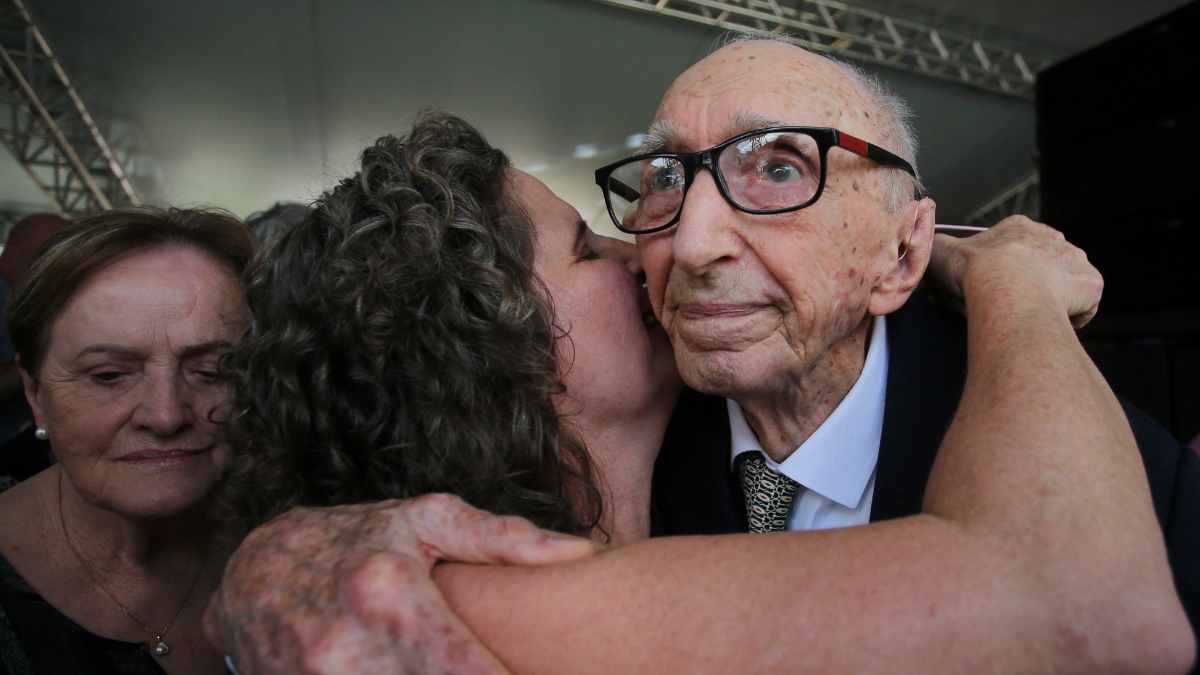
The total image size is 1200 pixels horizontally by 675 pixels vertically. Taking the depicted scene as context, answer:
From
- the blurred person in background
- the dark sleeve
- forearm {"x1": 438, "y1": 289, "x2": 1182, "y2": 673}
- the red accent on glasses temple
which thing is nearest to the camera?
forearm {"x1": 438, "y1": 289, "x2": 1182, "y2": 673}

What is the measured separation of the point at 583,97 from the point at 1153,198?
4220mm

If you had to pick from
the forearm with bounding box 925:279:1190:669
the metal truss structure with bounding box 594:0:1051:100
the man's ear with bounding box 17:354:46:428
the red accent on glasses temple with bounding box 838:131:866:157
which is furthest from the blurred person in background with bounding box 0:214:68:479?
the metal truss structure with bounding box 594:0:1051:100

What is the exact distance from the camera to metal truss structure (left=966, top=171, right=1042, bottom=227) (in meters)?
8.79

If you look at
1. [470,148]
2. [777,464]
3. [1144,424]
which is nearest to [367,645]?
[777,464]

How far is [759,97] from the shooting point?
1256mm

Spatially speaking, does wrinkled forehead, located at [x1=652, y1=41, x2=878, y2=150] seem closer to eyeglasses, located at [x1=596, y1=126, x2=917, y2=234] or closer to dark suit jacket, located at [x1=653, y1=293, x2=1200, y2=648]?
eyeglasses, located at [x1=596, y1=126, x2=917, y2=234]

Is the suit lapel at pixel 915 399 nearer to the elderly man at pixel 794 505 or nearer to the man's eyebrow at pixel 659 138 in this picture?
the elderly man at pixel 794 505

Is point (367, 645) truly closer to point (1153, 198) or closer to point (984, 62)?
point (1153, 198)

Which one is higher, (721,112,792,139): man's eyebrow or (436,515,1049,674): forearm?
(721,112,792,139): man's eyebrow

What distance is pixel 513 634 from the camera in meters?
0.84

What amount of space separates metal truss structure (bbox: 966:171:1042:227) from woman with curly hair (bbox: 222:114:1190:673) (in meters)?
8.40

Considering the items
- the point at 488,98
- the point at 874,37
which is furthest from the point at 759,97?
the point at 874,37

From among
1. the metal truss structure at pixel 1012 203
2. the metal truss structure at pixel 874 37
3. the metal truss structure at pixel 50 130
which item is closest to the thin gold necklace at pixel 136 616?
the metal truss structure at pixel 50 130

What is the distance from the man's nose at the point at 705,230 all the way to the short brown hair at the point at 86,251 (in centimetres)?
106
